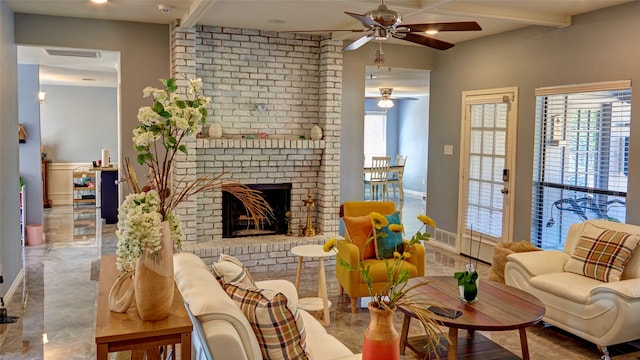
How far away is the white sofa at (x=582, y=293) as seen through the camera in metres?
3.29

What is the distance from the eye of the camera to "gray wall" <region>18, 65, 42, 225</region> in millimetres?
7023

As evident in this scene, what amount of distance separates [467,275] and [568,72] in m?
2.79

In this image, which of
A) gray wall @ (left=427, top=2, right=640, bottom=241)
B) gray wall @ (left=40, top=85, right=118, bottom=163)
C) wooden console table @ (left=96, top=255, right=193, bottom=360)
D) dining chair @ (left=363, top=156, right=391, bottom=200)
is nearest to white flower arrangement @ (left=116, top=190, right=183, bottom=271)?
wooden console table @ (left=96, top=255, right=193, bottom=360)

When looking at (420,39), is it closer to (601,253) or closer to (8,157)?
(601,253)

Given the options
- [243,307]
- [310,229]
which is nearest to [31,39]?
[310,229]

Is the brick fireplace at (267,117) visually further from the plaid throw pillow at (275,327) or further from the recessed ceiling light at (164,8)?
the plaid throw pillow at (275,327)

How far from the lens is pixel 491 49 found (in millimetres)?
5859

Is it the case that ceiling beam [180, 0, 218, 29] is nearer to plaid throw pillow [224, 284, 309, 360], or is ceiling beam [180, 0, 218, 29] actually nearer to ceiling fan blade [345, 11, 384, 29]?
ceiling fan blade [345, 11, 384, 29]

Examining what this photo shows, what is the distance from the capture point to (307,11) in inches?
187

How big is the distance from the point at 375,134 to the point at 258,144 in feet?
27.0

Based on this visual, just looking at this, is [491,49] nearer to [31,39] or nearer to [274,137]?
[274,137]

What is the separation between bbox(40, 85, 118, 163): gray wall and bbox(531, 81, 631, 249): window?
8745 millimetres

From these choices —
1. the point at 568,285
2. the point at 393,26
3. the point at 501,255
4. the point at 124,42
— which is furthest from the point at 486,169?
the point at 124,42

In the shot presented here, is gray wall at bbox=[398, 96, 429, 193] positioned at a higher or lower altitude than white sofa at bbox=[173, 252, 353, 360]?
higher
